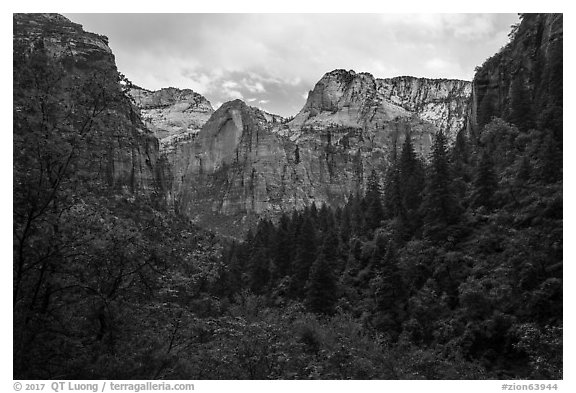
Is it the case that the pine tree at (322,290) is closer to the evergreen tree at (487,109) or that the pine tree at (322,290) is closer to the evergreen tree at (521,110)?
the evergreen tree at (521,110)

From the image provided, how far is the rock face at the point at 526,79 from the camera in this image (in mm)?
40031

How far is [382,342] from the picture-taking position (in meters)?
29.8

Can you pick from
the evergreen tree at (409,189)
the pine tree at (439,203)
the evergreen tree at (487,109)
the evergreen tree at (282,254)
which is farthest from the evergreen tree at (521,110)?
the evergreen tree at (282,254)

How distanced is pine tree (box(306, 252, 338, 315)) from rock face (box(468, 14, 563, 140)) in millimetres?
19789

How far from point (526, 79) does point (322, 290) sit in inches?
1359

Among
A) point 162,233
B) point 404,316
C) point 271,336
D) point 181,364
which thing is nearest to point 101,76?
point 162,233

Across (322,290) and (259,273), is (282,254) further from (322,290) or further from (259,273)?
(322,290)

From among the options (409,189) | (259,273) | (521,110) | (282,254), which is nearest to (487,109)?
(521,110)

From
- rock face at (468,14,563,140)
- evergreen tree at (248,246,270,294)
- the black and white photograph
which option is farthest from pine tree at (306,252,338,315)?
rock face at (468,14,563,140)

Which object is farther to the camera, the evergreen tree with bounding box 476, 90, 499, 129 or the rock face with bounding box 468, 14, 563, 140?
the evergreen tree with bounding box 476, 90, 499, 129

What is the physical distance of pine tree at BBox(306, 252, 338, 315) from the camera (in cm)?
3906

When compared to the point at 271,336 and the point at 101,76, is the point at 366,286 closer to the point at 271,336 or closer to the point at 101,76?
the point at 271,336

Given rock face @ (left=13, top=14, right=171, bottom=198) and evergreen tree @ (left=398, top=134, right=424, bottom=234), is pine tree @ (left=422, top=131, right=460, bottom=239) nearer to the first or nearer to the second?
evergreen tree @ (left=398, top=134, right=424, bottom=234)

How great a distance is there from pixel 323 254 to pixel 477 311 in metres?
17.4
